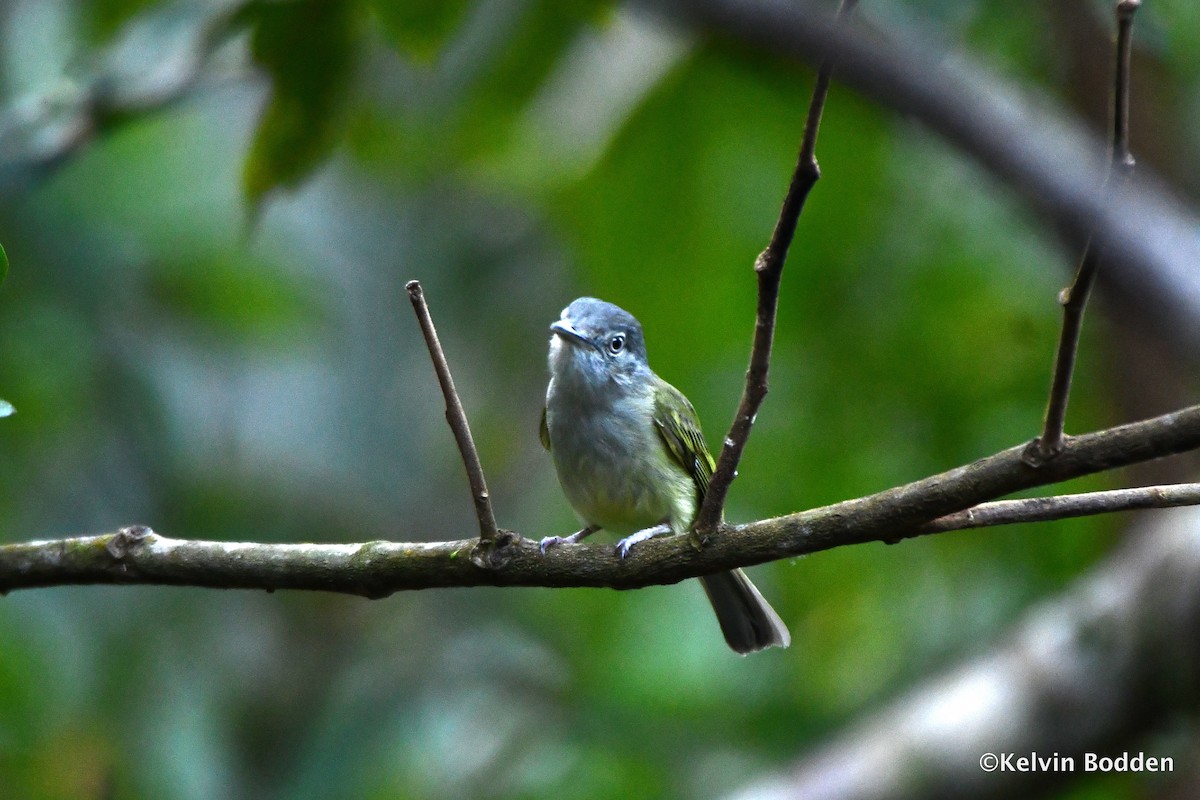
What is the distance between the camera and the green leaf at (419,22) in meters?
2.84

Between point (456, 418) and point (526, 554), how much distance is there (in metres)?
0.32

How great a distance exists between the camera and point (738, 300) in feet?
14.1

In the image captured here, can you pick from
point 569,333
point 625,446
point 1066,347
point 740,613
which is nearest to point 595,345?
point 569,333

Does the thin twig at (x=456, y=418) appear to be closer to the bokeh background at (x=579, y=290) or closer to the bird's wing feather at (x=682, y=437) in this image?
the bokeh background at (x=579, y=290)

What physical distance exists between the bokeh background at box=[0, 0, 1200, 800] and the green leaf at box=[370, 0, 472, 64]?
43cm

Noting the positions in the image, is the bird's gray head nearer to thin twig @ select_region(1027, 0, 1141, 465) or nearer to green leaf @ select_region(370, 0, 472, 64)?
green leaf @ select_region(370, 0, 472, 64)

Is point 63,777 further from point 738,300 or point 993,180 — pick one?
point 993,180

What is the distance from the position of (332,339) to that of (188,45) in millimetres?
4039

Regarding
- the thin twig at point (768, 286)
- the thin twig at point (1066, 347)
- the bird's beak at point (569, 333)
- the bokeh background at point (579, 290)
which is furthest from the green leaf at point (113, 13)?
the thin twig at point (1066, 347)

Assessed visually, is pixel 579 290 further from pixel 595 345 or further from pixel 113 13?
pixel 113 13

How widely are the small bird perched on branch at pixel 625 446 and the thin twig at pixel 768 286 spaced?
1.83 metres

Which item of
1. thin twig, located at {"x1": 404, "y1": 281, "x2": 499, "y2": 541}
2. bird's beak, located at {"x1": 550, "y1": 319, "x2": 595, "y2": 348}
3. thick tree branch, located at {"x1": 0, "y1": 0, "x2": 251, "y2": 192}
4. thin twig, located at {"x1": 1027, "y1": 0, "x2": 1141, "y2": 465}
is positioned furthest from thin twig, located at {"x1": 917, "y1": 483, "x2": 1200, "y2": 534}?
thick tree branch, located at {"x1": 0, "y1": 0, "x2": 251, "y2": 192}

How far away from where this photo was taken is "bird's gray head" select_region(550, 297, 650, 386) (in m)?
4.19

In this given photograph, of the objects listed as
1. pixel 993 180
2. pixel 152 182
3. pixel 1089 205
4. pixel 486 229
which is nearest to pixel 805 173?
pixel 1089 205
